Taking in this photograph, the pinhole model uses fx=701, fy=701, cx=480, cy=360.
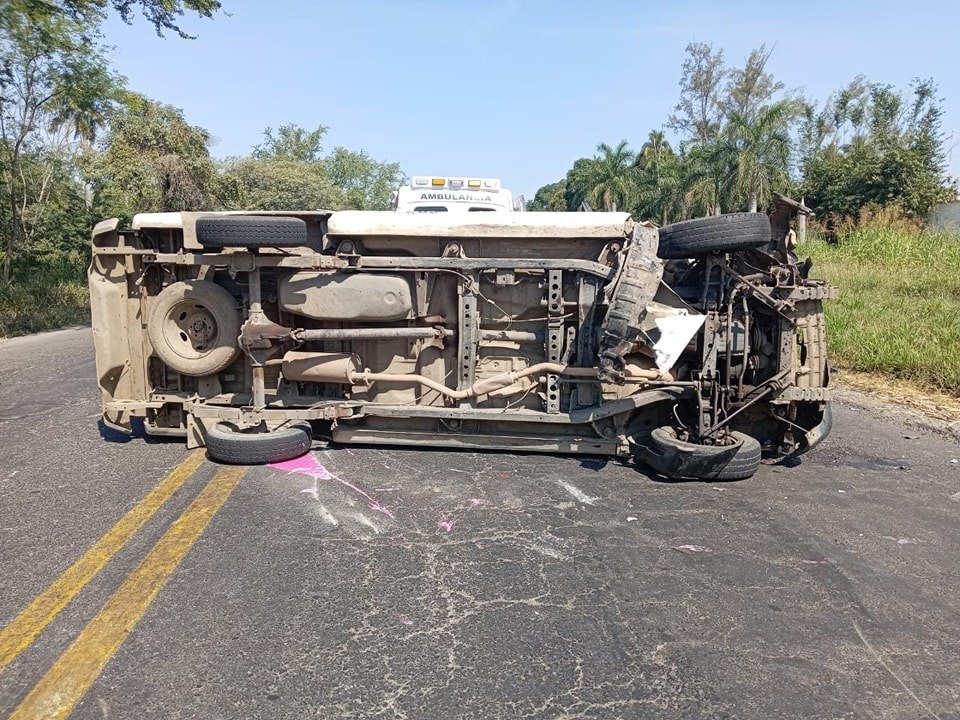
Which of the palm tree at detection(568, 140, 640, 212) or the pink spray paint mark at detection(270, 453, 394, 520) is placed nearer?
the pink spray paint mark at detection(270, 453, 394, 520)

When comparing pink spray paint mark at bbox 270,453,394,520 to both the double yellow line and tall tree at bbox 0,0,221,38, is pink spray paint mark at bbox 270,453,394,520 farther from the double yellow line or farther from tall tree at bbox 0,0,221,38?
tall tree at bbox 0,0,221,38

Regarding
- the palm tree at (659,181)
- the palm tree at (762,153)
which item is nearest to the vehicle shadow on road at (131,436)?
the palm tree at (762,153)

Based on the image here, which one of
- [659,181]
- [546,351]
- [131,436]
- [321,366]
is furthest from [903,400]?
[659,181]

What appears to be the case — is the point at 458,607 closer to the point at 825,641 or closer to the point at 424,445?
the point at 825,641

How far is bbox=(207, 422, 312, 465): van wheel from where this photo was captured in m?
5.08

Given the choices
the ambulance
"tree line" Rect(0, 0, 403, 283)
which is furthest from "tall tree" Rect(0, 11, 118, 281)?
the ambulance

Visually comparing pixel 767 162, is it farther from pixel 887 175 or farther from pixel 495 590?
pixel 495 590

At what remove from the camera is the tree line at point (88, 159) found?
15.8 m

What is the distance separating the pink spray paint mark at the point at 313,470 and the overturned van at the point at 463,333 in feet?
0.30

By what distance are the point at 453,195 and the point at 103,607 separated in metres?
7.09

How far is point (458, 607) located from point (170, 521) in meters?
1.92

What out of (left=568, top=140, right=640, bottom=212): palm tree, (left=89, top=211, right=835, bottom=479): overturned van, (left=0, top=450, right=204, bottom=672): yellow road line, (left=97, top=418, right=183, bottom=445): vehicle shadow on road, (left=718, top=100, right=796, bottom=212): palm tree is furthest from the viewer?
(left=568, top=140, right=640, bottom=212): palm tree

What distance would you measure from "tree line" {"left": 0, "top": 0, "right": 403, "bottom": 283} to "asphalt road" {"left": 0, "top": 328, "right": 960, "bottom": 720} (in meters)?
12.6

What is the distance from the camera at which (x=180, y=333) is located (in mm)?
5578
